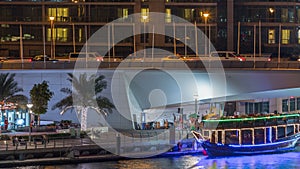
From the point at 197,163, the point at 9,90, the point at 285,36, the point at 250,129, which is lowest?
the point at 197,163

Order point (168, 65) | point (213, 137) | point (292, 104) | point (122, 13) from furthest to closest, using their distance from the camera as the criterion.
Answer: point (122, 13) → point (292, 104) → point (168, 65) → point (213, 137)

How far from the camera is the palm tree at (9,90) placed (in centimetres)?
4962

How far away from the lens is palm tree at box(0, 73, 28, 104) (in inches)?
1954

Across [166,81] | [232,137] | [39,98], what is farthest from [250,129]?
[39,98]

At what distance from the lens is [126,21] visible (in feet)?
235

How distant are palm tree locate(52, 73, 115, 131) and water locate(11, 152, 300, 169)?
689 centimetres

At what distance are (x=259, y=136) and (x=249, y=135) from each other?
701mm

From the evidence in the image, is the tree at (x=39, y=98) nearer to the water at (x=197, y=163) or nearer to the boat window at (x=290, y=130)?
the water at (x=197, y=163)

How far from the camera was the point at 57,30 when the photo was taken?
71625mm

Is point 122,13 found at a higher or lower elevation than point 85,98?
higher

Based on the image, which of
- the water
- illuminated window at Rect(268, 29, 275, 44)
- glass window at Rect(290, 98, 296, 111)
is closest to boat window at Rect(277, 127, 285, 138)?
the water

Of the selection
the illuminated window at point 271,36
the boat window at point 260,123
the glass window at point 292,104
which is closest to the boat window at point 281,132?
the boat window at point 260,123

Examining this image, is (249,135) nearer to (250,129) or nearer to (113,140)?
(250,129)

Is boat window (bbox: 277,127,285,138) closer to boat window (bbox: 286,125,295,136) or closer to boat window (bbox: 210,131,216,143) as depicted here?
boat window (bbox: 286,125,295,136)
